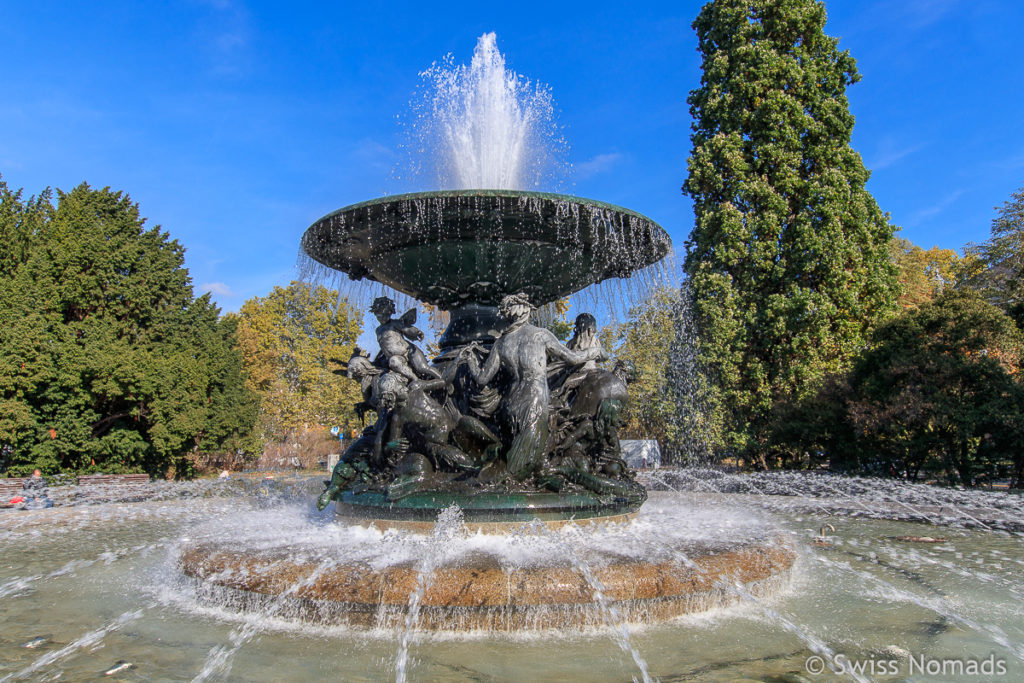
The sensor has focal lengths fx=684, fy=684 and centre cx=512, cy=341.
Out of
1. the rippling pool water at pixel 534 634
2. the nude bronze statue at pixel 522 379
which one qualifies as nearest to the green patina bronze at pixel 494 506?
the rippling pool water at pixel 534 634

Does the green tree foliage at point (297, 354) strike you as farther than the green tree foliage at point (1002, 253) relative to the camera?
Yes

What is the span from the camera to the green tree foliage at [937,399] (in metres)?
12.8

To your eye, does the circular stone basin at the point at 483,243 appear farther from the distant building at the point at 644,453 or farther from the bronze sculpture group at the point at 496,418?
the distant building at the point at 644,453

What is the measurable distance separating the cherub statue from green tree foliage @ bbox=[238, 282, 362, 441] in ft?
74.6

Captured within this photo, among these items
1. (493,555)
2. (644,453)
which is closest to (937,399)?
(493,555)

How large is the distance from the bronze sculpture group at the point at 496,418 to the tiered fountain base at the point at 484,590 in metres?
1.38

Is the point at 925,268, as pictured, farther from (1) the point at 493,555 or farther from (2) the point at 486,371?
(1) the point at 493,555

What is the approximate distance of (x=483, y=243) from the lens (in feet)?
22.5

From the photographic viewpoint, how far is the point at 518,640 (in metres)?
4.06

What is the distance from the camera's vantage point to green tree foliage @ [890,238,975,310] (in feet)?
106

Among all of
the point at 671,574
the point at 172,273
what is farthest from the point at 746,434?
the point at 172,273

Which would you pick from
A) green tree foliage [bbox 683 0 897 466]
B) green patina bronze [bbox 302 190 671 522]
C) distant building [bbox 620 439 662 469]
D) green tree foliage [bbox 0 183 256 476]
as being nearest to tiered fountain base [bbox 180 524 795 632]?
green patina bronze [bbox 302 190 671 522]

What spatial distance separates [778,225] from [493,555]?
15.5m

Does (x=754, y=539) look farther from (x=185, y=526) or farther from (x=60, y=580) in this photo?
(x=185, y=526)
